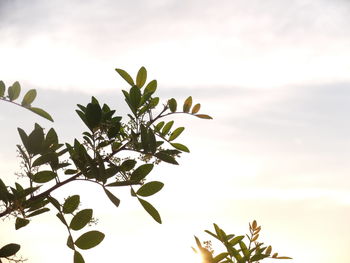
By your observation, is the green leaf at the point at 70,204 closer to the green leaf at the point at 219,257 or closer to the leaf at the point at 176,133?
the leaf at the point at 176,133

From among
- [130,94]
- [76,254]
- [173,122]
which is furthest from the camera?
[173,122]

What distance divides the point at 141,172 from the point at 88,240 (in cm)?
48

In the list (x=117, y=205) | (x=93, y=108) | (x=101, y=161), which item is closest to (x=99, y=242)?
(x=117, y=205)

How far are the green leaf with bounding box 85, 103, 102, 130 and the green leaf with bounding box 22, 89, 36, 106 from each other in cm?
50

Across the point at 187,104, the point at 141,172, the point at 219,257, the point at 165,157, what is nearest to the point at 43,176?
the point at 141,172

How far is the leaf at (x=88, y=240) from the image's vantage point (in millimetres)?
2791

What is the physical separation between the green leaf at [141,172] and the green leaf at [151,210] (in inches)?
4.9

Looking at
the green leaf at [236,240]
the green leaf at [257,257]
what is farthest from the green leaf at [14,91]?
the green leaf at [257,257]

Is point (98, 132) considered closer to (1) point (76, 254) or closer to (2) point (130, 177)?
(2) point (130, 177)

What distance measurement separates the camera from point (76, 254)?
2740mm

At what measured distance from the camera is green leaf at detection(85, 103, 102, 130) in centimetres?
281

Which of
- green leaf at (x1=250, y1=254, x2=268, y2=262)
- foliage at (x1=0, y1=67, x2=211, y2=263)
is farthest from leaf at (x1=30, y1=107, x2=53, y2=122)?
green leaf at (x1=250, y1=254, x2=268, y2=262)

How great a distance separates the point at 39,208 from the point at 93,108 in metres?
0.62

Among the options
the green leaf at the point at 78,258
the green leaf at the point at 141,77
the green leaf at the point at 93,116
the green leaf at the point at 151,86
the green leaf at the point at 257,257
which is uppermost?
the green leaf at the point at 141,77
